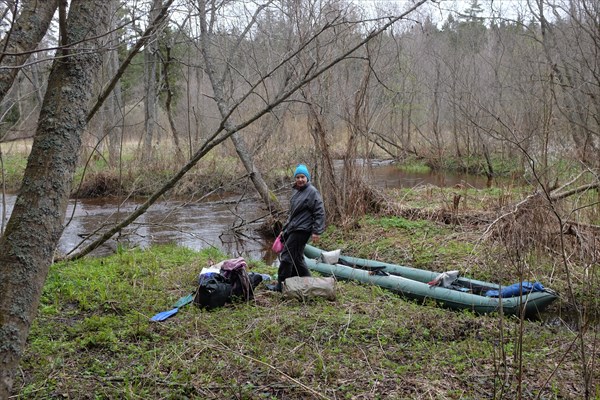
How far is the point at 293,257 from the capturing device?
263 inches

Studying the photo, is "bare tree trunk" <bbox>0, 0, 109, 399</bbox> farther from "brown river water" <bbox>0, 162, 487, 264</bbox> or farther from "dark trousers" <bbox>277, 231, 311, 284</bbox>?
"brown river water" <bbox>0, 162, 487, 264</bbox>

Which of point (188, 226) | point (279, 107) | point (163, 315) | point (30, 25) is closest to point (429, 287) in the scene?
point (163, 315)

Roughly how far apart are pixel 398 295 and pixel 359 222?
3.74 meters

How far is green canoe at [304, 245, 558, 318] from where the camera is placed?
6.19 m

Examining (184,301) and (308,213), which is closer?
(184,301)

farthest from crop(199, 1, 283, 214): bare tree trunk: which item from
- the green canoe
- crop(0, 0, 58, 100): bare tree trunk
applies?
crop(0, 0, 58, 100): bare tree trunk

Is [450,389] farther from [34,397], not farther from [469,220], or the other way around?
[469,220]

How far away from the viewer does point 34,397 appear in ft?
11.2

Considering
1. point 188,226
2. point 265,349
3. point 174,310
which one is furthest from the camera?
point 188,226

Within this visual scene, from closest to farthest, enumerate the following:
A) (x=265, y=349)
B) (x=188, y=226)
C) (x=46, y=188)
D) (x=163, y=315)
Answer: (x=46, y=188), (x=265, y=349), (x=163, y=315), (x=188, y=226)

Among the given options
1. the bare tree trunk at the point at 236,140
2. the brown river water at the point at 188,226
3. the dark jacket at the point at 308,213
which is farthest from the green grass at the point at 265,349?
the bare tree trunk at the point at 236,140

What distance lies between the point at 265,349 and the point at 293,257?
2375 mm

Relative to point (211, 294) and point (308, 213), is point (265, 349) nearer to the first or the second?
point (211, 294)

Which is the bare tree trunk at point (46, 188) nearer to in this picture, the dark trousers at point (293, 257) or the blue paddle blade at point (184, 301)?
the blue paddle blade at point (184, 301)
